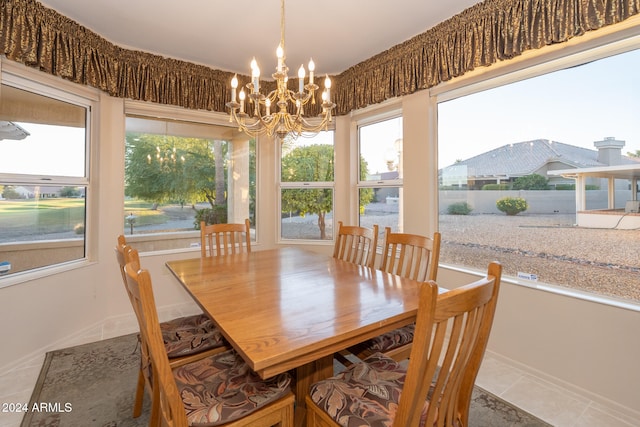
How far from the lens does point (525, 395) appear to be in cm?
180

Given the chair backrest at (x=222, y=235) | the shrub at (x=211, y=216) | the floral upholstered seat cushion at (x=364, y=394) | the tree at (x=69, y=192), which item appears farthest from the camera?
the shrub at (x=211, y=216)

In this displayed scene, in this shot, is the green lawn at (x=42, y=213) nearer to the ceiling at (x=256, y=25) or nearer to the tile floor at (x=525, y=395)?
the tile floor at (x=525, y=395)

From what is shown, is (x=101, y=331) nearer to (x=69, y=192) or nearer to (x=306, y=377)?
(x=69, y=192)

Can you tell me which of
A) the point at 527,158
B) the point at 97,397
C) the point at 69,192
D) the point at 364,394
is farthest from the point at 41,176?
the point at 527,158

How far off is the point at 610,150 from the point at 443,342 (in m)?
1.86

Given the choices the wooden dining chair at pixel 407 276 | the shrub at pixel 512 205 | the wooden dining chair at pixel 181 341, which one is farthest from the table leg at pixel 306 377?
the shrub at pixel 512 205

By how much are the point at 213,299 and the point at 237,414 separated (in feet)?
1.61

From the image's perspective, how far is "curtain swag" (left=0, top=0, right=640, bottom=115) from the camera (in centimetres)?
180

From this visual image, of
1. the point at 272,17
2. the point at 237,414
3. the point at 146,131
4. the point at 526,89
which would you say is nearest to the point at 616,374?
the point at 526,89

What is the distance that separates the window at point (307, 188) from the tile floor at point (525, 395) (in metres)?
2.09

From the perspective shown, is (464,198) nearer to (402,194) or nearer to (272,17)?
(402,194)

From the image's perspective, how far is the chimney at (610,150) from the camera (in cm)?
176

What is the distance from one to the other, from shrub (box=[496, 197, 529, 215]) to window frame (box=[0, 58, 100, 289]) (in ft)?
11.6

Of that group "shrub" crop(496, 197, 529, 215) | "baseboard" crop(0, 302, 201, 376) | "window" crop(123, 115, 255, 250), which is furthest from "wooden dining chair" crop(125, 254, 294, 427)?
"window" crop(123, 115, 255, 250)
